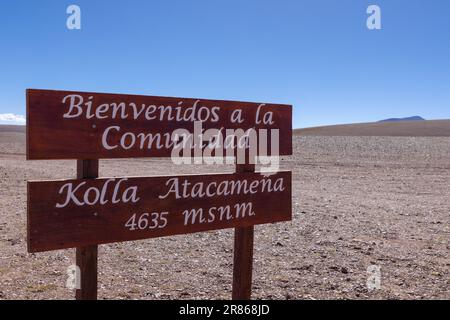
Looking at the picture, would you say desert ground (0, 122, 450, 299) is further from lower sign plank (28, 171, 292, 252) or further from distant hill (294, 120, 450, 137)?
distant hill (294, 120, 450, 137)

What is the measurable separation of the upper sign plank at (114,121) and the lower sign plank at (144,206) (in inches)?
10.1

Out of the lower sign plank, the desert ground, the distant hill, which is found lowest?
the desert ground

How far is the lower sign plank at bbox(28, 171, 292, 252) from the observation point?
355 cm

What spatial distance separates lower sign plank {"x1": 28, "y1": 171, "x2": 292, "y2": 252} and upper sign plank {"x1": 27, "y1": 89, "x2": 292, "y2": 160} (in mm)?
255

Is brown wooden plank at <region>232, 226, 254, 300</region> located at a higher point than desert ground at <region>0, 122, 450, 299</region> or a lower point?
higher

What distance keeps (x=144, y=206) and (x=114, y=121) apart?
2.60 feet

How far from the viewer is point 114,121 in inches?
153

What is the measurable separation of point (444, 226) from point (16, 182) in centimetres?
1270

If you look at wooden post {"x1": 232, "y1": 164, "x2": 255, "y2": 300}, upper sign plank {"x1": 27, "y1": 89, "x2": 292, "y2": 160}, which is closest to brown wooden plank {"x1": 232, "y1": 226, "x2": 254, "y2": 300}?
wooden post {"x1": 232, "y1": 164, "x2": 255, "y2": 300}

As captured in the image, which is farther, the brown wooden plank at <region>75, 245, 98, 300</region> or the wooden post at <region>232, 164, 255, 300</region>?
the wooden post at <region>232, 164, 255, 300</region>

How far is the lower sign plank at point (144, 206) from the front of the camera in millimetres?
3555

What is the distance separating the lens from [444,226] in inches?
362
